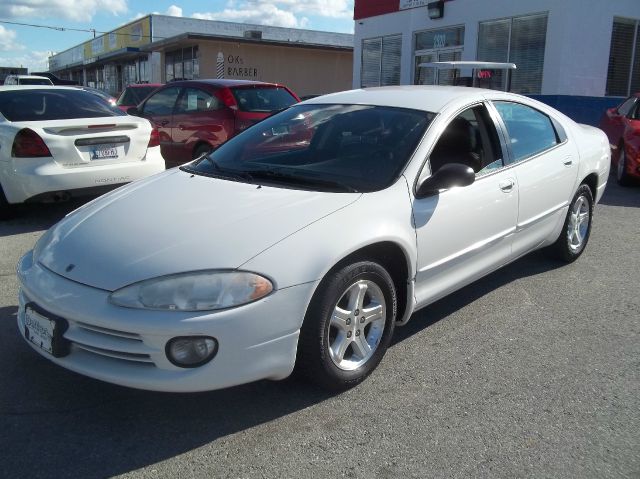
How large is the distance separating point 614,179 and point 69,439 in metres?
9.97

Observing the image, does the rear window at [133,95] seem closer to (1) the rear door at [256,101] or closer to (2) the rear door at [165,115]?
(2) the rear door at [165,115]

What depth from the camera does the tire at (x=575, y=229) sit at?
518cm

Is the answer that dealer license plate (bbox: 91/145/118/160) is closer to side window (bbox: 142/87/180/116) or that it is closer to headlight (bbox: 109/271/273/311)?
side window (bbox: 142/87/180/116)

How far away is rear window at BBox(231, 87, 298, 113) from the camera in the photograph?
8.78m

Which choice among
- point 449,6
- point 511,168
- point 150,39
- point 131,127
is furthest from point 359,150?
point 150,39

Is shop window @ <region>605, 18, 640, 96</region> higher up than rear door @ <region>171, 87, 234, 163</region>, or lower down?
higher up

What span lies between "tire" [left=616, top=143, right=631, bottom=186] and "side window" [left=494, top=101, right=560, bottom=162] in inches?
204

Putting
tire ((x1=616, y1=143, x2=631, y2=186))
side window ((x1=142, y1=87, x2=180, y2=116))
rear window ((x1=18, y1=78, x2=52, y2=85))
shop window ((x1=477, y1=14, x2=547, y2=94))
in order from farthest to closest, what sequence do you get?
rear window ((x1=18, y1=78, x2=52, y2=85)), shop window ((x1=477, y1=14, x2=547, y2=94)), side window ((x1=142, y1=87, x2=180, y2=116)), tire ((x1=616, y1=143, x2=631, y2=186))

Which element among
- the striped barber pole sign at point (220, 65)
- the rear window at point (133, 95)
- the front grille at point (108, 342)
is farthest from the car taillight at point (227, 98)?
the striped barber pole sign at point (220, 65)

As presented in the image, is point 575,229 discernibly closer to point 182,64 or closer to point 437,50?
point 437,50

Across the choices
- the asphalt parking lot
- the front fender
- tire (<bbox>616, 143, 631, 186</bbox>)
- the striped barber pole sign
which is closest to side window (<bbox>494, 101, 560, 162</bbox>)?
the asphalt parking lot

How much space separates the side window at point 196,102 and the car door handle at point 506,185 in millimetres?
5499

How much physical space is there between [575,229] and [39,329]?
4.29 metres

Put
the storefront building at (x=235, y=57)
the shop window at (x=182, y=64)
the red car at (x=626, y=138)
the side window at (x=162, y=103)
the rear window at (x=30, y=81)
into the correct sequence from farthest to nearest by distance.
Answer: the shop window at (x=182, y=64) < the storefront building at (x=235, y=57) < the rear window at (x=30, y=81) < the side window at (x=162, y=103) < the red car at (x=626, y=138)
